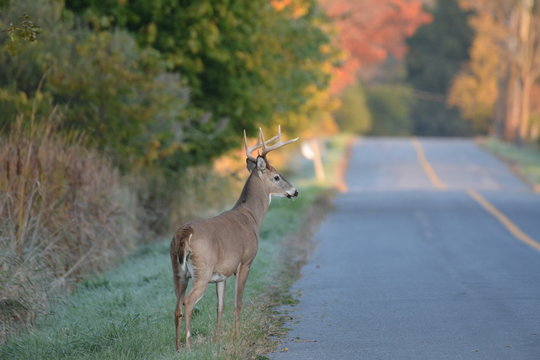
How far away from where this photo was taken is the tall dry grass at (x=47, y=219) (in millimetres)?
12672

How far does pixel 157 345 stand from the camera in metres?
10.0

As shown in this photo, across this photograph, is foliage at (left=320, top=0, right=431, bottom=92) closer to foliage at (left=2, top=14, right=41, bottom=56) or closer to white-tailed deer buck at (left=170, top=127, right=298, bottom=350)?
white-tailed deer buck at (left=170, top=127, right=298, bottom=350)

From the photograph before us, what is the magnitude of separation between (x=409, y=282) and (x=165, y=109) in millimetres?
7011

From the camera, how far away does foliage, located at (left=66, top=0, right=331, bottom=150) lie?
898 inches

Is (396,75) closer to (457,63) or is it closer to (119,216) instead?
(457,63)

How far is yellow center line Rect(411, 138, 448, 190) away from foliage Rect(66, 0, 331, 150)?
15.7 meters

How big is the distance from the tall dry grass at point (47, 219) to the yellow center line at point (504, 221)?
8149 millimetres

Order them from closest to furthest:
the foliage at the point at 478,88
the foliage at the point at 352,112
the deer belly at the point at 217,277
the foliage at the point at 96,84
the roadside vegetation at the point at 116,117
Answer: the deer belly at the point at 217,277
the roadside vegetation at the point at 116,117
the foliage at the point at 96,84
the foliage at the point at 478,88
the foliage at the point at 352,112

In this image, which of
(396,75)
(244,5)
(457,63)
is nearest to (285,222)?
(244,5)

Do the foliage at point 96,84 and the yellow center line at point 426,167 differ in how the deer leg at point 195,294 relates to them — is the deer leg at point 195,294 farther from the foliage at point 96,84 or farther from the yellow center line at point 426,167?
the yellow center line at point 426,167

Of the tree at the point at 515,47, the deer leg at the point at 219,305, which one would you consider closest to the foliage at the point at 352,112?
the tree at the point at 515,47

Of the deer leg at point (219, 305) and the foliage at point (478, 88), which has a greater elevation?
the deer leg at point (219, 305)

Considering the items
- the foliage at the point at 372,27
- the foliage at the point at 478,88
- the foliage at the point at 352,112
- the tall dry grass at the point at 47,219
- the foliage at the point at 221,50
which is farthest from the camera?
the foliage at the point at 352,112

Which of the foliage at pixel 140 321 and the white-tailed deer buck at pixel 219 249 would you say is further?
the foliage at pixel 140 321
